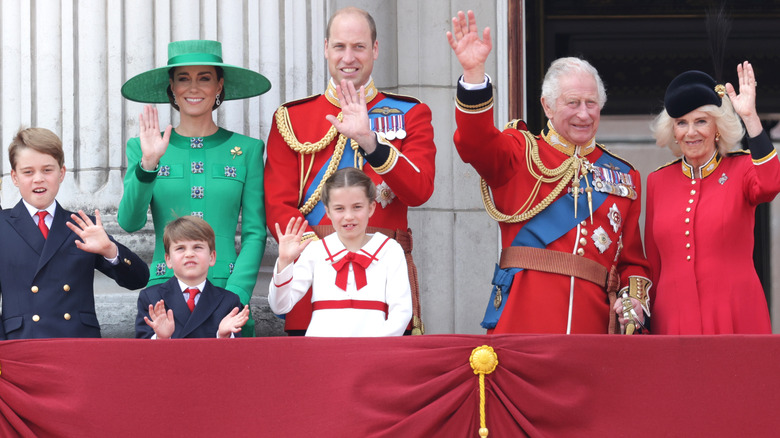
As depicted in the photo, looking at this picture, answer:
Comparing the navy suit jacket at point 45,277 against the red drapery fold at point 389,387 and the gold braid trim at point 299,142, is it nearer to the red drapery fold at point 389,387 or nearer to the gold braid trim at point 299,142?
the red drapery fold at point 389,387

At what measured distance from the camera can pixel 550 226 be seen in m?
4.37

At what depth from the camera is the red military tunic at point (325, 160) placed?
14.2 ft

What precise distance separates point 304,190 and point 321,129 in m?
0.24

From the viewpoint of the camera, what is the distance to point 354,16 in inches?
178

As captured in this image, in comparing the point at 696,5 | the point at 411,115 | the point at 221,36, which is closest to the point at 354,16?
the point at 411,115

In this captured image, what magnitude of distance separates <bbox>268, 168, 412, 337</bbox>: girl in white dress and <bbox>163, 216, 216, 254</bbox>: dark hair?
0.28 meters

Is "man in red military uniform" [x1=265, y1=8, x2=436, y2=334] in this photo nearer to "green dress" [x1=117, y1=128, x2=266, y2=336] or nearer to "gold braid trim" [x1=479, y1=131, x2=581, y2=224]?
"green dress" [x1=117, y1=128, x2=266, y2=336]

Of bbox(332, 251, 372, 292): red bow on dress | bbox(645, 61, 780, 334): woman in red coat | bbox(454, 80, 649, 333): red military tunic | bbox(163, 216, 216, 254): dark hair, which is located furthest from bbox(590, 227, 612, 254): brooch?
bbox(163, 216, 216, 254): dark hair

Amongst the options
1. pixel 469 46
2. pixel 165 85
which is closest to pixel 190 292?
pixel 165 85

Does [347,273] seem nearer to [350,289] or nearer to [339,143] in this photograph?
[350,289]

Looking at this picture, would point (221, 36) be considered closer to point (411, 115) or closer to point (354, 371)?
point (411, 115)

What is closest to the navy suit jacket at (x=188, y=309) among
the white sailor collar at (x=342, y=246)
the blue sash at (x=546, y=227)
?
the white sailor collar at (x=342, y=246)

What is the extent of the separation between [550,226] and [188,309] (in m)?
1.27

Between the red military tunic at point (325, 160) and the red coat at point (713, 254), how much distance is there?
879mm
